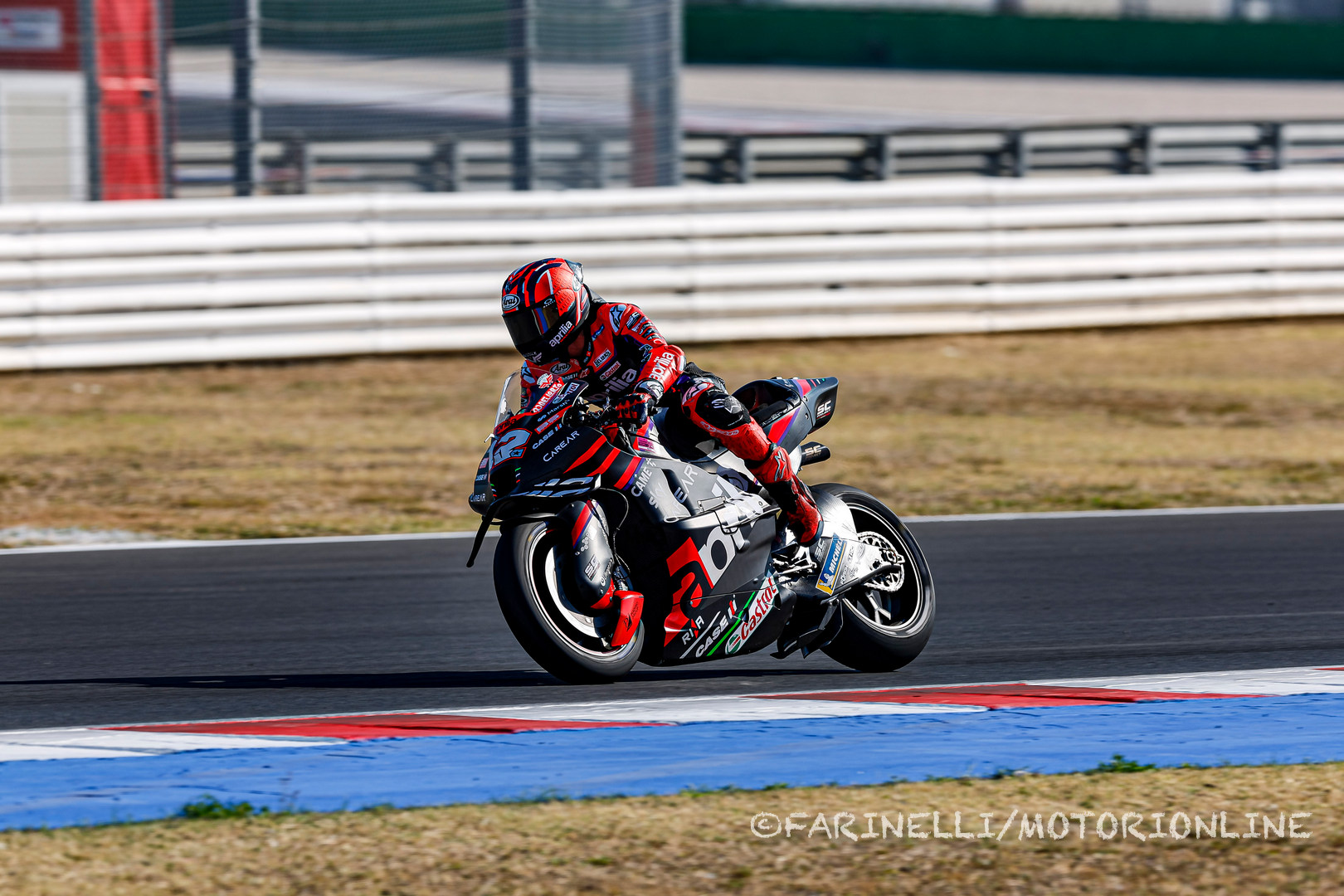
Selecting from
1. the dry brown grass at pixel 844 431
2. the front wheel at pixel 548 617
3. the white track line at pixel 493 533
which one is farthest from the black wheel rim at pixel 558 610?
the dry brown grass at pixel 844 431

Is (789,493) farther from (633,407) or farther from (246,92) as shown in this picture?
(246,92)

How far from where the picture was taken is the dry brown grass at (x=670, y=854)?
13.8ft

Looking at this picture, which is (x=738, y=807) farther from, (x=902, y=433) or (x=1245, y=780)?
(x=902, y=433)

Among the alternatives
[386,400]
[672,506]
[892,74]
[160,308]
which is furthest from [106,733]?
[892,74]

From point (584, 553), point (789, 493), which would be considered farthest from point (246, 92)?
point (584, 553)

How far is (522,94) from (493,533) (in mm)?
6660

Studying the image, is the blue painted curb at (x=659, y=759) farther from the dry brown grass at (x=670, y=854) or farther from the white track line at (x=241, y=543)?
the white track line at (x=241, y=543)

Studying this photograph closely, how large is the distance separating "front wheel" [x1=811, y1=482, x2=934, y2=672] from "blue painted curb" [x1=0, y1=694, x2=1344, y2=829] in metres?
0.85

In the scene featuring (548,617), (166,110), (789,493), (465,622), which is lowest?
(465,622)

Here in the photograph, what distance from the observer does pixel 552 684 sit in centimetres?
637

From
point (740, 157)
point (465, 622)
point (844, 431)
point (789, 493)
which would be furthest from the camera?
point (740, 157)

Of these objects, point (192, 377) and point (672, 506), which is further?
point (192, 377)

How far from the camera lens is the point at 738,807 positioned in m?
4.79

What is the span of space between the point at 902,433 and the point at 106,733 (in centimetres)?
802
